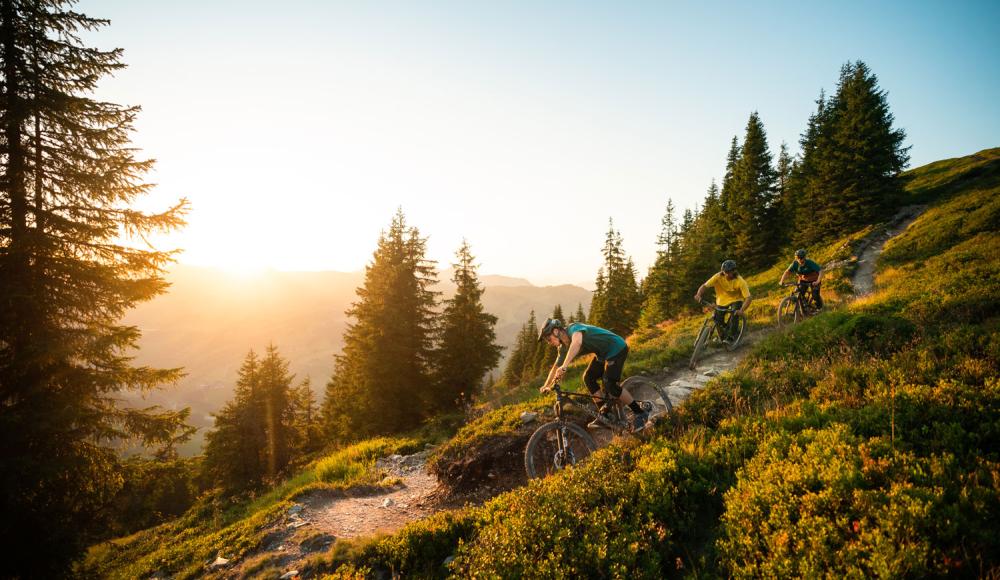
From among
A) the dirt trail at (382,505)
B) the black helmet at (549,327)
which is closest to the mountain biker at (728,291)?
the dirt trail at (382,505)

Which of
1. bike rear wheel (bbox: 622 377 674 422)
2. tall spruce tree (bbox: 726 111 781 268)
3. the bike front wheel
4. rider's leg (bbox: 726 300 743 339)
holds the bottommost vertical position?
the bike front wheel

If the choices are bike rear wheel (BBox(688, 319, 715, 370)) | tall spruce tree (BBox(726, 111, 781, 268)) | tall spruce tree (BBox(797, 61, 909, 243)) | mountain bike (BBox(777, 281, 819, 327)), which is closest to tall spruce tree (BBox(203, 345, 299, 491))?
bike rear wheel (BBox(688, 319, 715, 370))

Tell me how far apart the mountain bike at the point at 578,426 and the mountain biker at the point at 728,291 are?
14.3 feet

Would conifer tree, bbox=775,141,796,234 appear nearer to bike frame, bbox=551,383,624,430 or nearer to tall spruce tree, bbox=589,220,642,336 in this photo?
tall spruce tree, bbox=589,220,642,336

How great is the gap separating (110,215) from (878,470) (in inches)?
605

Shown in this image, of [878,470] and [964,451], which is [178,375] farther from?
[964,451]

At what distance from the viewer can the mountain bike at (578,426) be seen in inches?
270

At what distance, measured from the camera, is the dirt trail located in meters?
7.25

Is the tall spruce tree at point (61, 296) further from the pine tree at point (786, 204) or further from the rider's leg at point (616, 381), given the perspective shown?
the pine tree at point (786, 204)

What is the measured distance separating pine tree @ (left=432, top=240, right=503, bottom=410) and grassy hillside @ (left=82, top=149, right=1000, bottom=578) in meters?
14.2

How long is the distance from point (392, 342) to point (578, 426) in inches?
589

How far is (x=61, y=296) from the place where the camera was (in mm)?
8461

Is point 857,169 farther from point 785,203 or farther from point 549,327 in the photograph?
point 549,327

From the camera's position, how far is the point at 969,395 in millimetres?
4781
